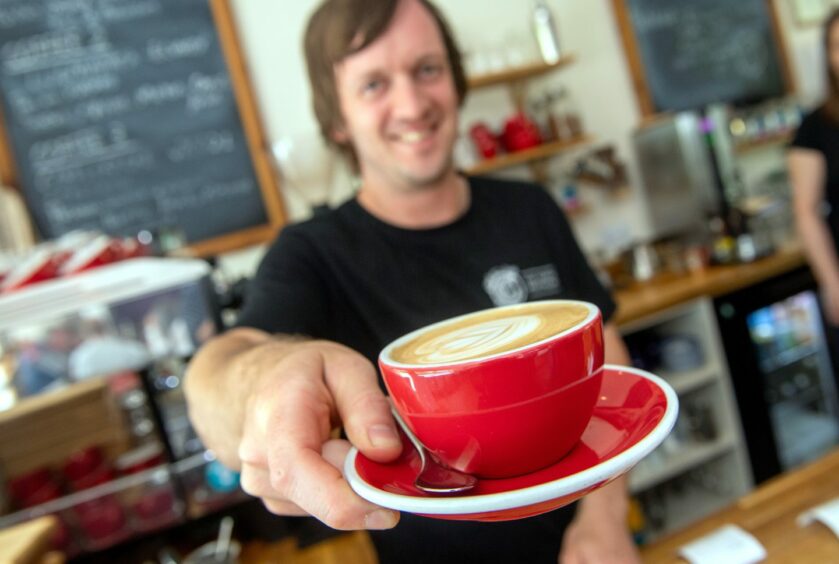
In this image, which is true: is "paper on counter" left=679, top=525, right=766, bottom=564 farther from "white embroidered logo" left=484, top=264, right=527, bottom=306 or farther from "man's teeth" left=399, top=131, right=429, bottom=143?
"man's teeth" left=399, top=131, right=429, bottom=143

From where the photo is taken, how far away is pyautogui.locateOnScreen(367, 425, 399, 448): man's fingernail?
41 centimetres

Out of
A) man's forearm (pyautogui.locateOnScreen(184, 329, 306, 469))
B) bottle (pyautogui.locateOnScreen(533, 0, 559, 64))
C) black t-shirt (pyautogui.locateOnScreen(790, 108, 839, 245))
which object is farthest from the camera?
bottle (pyautogui.locateOnScreen(533, 0, 559, 64))

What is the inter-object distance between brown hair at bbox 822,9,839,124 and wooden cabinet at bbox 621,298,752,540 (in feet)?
2.38

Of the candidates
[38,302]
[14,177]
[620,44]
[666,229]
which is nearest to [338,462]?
[38,302]

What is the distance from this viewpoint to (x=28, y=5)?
6.70ft

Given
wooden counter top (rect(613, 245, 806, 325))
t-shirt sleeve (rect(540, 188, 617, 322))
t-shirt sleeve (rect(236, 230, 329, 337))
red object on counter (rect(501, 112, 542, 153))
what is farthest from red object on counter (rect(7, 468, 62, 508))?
red object on counter (rect(501, 112, 542, 153))

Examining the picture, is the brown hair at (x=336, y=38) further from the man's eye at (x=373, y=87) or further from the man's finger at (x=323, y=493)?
the man's finger at (x=323, y=493)

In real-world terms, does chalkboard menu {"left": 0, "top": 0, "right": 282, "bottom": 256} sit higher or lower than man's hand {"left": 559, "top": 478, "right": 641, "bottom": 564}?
higher

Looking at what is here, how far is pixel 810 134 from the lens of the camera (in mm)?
2006

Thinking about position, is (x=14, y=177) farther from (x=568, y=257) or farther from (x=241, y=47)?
(x=568, y=257)

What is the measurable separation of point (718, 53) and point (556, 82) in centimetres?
90

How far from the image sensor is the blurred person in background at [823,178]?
198 cm

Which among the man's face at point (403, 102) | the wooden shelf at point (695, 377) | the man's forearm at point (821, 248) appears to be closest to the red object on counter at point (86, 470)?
the man's face at point (403, 102)

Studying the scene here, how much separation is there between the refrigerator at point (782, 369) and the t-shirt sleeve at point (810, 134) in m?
0.48
